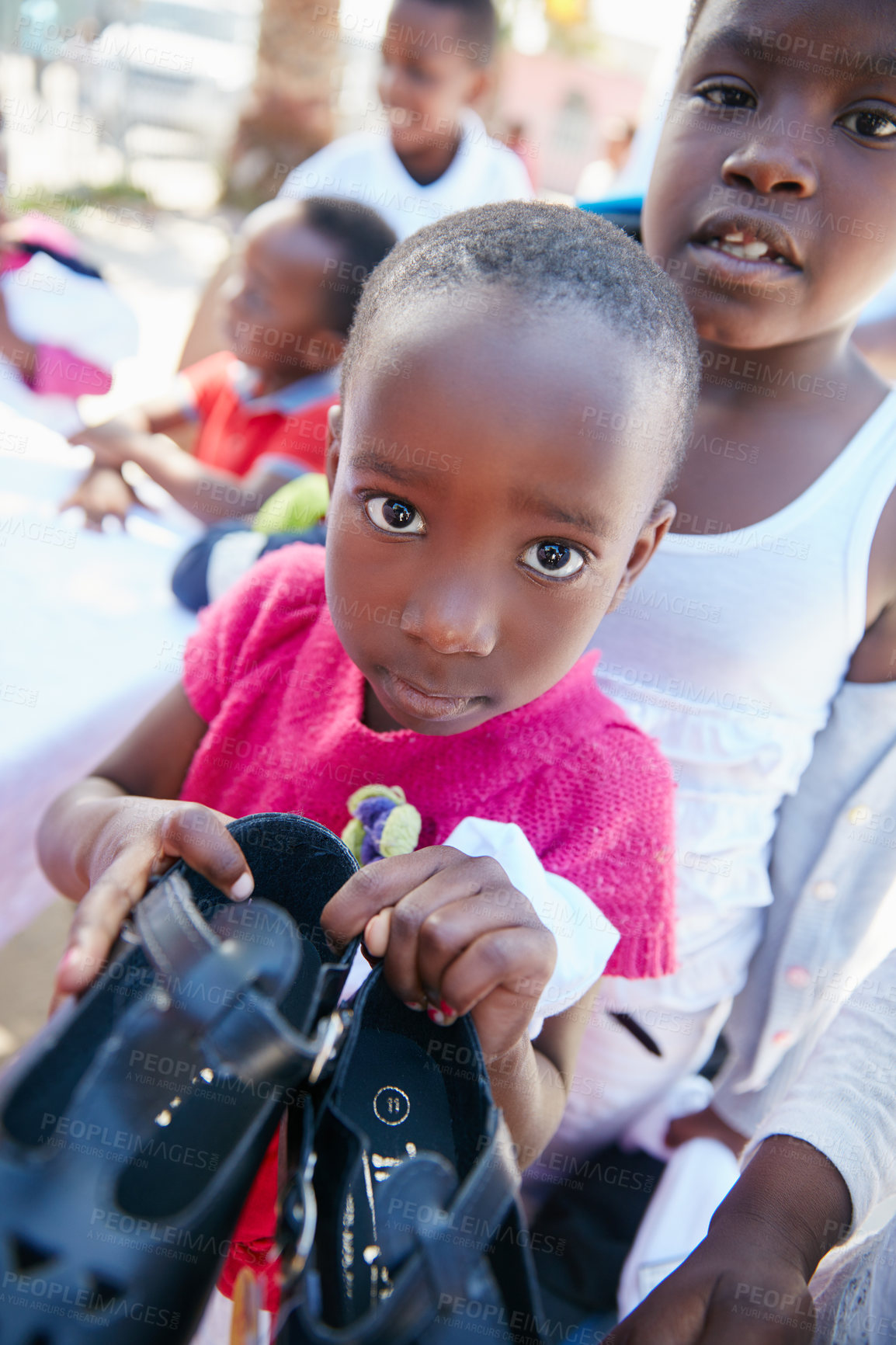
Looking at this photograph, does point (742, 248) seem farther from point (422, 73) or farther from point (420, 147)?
point (422, 73)

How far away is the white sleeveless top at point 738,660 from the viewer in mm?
1138

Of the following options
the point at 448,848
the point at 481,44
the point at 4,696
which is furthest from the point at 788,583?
the point at 481,44

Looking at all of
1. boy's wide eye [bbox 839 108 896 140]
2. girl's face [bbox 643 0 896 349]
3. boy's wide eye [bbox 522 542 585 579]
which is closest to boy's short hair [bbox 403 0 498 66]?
girl's face [bbox 643 0 896 349]

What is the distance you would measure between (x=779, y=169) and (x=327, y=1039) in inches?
37.0

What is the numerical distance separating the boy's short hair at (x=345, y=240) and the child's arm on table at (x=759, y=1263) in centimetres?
198

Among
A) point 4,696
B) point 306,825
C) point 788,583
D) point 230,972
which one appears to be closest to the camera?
point 230,972

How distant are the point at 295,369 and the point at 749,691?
4.98 feet

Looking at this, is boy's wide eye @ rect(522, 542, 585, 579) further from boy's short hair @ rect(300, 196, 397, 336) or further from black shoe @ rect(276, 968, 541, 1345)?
boy's short hair @ rect(300, 196, 397, 336)

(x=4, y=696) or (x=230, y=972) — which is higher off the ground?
(x=230, y=972)

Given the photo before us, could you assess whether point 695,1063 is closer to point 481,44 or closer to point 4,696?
point 4,696

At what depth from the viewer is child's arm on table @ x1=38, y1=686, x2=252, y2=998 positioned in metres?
0.65

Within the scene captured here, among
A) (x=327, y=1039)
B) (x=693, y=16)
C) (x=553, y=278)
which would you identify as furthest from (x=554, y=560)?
(x=693, y=16)

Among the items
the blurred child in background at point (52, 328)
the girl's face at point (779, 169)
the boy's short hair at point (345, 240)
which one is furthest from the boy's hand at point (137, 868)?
the boy's short hair at point (345, 240)

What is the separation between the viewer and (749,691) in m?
1.19
